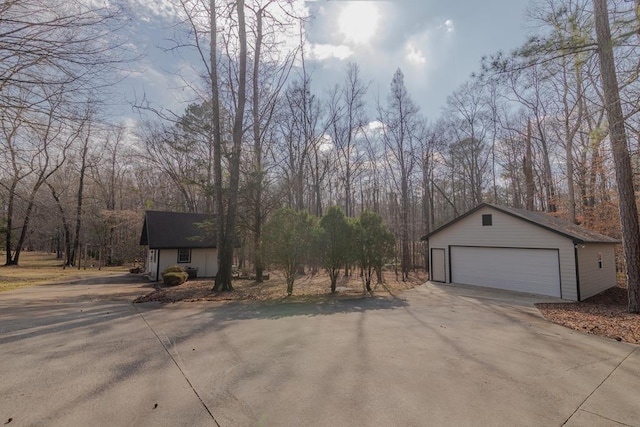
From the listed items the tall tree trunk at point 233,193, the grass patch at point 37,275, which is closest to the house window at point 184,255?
the grass patch at point 37,275

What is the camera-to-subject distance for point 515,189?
26141 millimetres

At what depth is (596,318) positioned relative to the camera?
26.0 ft

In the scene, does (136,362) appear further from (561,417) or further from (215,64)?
(215,64)

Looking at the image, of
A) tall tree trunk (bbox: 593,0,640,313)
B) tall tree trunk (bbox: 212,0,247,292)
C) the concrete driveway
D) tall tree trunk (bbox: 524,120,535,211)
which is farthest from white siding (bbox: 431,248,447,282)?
tall tree trunk (bbox: 524,120,535,211)

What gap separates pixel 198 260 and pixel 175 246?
169 cm

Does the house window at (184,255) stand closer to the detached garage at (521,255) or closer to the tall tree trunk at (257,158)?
the tall tree trunk at (257,158)


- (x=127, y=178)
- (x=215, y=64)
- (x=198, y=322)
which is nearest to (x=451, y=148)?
(x=215, y=64)

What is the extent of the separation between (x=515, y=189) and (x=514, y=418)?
27.7 meters

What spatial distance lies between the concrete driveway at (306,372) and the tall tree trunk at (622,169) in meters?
3.68

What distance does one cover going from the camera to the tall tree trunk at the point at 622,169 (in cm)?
766

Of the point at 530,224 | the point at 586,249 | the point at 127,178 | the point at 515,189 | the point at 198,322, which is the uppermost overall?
the point at 127,178

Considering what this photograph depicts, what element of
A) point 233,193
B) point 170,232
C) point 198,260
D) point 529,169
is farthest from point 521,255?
point 170,232

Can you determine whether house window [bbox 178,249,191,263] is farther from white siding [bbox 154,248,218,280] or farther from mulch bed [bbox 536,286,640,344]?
mulch bed [bbox 536,286,640,344]

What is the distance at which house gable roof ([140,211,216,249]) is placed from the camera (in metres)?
18.7
